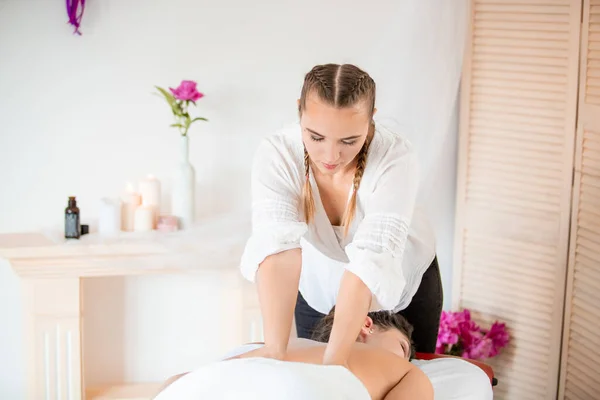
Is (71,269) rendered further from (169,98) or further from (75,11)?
(75,11)

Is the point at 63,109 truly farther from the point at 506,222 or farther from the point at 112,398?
the point at 506,222

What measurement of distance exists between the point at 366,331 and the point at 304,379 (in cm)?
65

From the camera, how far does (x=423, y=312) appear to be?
2.40m

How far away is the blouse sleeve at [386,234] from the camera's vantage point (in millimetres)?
1751

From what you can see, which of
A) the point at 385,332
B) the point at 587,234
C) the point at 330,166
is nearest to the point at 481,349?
the point at 587,234

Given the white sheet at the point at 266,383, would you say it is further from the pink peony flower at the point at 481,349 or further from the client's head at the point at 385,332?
the pink peony flower at the point at 481,349

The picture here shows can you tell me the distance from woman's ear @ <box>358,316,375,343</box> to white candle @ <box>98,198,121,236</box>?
1134 millimetres

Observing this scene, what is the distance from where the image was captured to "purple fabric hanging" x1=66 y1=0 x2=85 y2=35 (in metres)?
2.87

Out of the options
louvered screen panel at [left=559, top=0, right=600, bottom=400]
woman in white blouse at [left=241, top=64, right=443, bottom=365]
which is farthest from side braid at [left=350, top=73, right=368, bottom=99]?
louvered screen panel at [left=559, top=0, right=600, bottom=400]

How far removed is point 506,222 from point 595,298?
45 cm

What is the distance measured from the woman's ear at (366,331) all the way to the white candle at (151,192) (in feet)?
3.62

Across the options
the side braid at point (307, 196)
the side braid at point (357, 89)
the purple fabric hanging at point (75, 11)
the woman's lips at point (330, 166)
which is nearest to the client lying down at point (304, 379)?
the side braid at point (307, 196)

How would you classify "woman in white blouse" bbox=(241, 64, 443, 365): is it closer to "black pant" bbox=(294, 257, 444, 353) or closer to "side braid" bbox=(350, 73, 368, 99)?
"side braid" bbox=(350, 73, 368, 99)

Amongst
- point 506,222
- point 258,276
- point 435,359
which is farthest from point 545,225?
point 258,276
